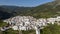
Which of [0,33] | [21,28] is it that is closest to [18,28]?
[21,28]

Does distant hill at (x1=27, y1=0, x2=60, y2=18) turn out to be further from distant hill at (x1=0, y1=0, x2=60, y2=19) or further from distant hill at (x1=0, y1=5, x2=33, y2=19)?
distant hill at (x1=0, y1=5, x2=33, y2=19)

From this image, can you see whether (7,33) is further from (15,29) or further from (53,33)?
(53,33)

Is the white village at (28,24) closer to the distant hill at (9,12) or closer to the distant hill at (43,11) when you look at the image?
the distant hill at (43,11)

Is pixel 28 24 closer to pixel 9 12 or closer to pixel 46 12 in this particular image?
pixel 46 12

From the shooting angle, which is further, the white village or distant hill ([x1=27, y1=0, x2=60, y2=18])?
distant hill ([x1=27, y1=0, x2=60, y2=18])

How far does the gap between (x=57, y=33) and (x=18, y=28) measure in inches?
318

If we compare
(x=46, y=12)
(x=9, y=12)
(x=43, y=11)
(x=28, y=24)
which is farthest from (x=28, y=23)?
(x=9, y=12)

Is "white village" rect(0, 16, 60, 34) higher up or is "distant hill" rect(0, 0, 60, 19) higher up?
"distant hill" rect(0, 0, 60, 19)

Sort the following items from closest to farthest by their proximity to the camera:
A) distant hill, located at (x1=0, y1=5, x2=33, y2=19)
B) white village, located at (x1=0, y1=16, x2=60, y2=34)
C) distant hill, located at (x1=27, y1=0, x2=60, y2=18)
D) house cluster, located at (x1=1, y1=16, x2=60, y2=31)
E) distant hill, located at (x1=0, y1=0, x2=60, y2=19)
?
white village, located at (x1=0, y1=16, x2=60, y2=34) < house cluster, located at (x1=1, y1=16, x2=60, y2=31) < distant hill, located at (x1=27, y1=0, x2=60, y2=18) < distant hill, located at (x1=0, y1=0, x2=60, y2=19) < distant hill, located at (x1=0, y1=5, x2=33, y2=19)

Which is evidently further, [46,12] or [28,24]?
[46,12]

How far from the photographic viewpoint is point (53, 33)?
29469 mm

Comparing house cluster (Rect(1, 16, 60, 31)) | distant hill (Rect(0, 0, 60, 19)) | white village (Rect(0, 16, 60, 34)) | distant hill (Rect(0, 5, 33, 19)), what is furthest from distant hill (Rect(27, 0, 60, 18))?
white village (Rect(0, 16, 60, 34))

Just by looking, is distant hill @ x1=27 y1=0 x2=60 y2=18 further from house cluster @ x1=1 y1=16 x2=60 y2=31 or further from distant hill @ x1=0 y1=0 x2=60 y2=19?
house cluster @ x1=1 y1=16 x2=60 y2=31

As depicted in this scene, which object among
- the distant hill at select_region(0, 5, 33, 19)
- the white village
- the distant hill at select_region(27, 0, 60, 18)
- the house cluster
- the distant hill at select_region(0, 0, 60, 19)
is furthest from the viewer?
the distant hill at select_region(0, 5, 33, 19)
